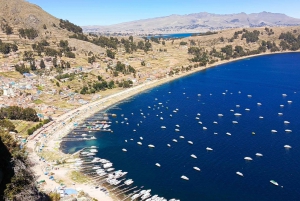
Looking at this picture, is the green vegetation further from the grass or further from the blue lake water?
the blue lake water

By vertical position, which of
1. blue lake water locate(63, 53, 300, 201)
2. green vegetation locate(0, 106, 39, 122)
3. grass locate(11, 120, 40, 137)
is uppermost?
green vegetation locate(0, 106, 39, 122)

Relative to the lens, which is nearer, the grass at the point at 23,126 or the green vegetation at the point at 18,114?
the grass at the point at 23,126

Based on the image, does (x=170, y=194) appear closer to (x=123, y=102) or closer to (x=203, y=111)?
(x=203, y=111)

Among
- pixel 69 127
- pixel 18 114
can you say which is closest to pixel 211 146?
pixel 69 127

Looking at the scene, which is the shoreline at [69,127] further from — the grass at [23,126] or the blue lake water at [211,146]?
the blue lake water at [211,146]

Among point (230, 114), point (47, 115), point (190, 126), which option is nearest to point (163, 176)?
Answer: point (190, 126)

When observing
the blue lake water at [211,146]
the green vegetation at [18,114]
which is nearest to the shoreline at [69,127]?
the blue lake water at [211,146]

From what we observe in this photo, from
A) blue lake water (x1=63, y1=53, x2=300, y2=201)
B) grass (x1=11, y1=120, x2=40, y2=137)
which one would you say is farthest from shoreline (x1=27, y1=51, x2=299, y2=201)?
blue lake water (x1=63, y1=53, x2=300, y2=201)

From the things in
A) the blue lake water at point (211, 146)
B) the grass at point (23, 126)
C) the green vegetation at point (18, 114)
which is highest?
the green vegetation at point (18, 114)

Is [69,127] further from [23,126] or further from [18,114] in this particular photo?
[18,114]
